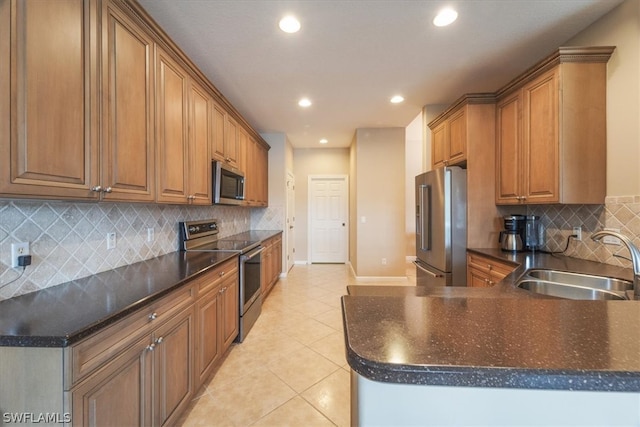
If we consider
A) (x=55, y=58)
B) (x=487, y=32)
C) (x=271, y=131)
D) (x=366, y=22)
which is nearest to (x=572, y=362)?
(x=55, y=58)

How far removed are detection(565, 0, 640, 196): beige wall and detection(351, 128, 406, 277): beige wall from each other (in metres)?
2.74

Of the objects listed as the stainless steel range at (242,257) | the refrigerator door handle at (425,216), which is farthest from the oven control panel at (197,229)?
the refrigerator door handle at (425,216)

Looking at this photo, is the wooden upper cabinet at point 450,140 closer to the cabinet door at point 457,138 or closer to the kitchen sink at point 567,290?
the cabinet door at point 457,138

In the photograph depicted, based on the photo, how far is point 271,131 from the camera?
485 cm

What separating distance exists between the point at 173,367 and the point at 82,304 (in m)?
0.62

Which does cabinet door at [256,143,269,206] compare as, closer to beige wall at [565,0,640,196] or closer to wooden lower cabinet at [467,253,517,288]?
wooden lower cabinet at [467,253,517,288]

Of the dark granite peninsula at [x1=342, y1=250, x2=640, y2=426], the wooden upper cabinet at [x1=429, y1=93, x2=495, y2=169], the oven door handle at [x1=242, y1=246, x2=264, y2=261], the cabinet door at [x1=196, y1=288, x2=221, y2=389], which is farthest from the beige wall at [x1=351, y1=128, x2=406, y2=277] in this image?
the dark granite peninsula at [x1=342, y1=250, x2=640, y2=426]

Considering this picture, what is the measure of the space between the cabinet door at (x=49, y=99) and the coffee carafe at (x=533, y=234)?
339 cm

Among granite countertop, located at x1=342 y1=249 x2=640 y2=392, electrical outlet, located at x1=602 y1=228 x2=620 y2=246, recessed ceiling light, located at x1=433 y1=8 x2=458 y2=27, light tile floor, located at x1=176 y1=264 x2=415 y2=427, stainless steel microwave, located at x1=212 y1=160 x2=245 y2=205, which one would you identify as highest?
recessed ceiling light, located at x1=433 y1=8 x2=458 y2=27

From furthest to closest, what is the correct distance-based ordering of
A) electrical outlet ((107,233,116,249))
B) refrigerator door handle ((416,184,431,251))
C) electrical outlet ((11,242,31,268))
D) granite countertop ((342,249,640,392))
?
refrigerator door handle ((416,184,431,251))
electrical outlet ((107,233,116,249))
electrical outlet ((11,242,31,268))
granite countertop ((342,249,640,392))

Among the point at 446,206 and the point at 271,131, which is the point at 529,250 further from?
the point at 271,131

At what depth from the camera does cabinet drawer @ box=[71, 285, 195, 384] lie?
35.2 inches

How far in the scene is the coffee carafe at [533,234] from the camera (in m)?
2.52

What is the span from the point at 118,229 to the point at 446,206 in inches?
114
